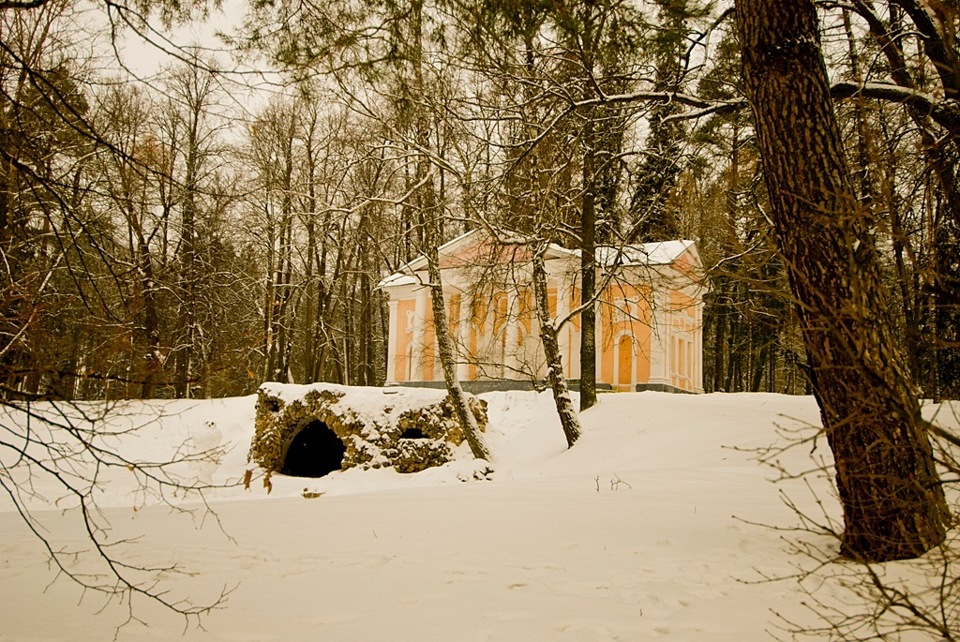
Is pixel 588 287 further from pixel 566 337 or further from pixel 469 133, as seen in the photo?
pixel 566 337

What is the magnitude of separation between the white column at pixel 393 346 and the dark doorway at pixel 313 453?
23.4ft

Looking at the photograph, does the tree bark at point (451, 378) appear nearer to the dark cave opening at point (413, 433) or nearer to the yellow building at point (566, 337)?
the dark cave opening at point (413, 433)

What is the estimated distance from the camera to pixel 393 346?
2572cm

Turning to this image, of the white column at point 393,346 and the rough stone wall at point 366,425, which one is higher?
the white column at point 393,346

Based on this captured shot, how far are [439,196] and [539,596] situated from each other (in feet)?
33.8

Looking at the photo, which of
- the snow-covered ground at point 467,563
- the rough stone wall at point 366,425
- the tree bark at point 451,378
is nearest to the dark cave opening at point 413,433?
the rough stone wall at point 366,425

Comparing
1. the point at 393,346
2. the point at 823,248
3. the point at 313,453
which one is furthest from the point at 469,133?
the point at 393,346

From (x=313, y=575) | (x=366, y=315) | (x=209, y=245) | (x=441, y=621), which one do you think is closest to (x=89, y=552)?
(x=313, y=575)

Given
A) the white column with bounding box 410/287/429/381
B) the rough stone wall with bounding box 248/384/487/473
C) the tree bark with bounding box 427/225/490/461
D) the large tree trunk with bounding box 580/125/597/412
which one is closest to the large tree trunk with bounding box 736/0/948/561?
the large tree trunk with bounding box 580/125/597/412

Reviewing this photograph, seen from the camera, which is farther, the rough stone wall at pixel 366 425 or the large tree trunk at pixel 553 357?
the rough stone wall at pixel 366 425

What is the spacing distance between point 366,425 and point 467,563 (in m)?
10.7

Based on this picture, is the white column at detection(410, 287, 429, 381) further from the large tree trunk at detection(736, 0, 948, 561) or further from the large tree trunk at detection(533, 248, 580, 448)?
the large tree trunk at detection(736, 0, 948, 561)

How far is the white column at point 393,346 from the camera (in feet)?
83.1

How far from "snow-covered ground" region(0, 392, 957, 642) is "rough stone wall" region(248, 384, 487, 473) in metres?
6.50
